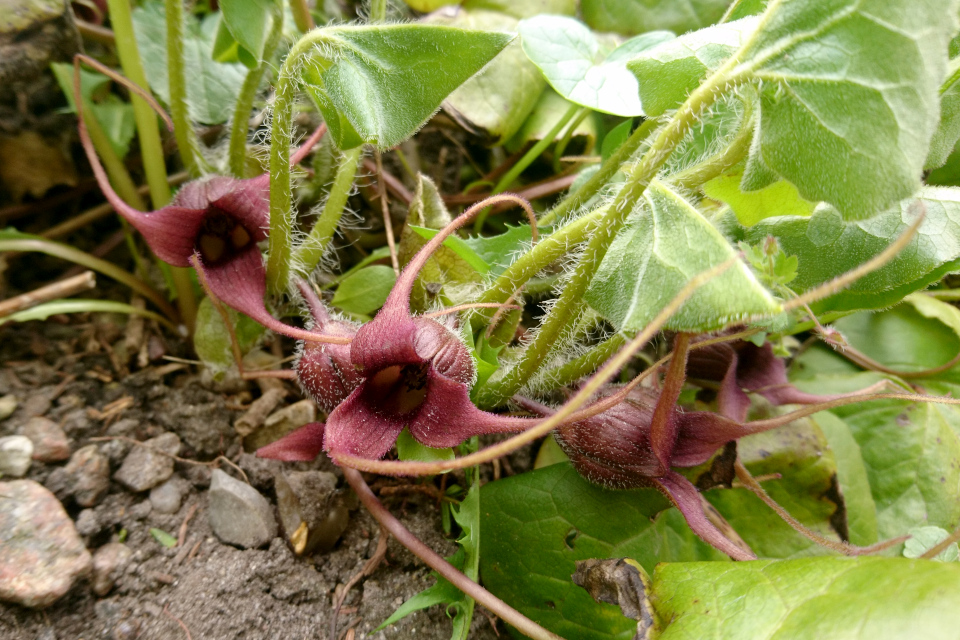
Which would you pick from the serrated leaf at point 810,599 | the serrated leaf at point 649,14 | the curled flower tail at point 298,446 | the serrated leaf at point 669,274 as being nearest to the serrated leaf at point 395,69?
the serrated leaf at point 669,274

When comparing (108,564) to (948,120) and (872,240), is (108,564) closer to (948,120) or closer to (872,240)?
(872,240)

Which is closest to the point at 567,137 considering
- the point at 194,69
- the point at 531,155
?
the point at 531,155

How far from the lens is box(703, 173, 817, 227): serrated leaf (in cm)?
71

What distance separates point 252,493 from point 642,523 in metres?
0.55

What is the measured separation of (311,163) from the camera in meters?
1.15

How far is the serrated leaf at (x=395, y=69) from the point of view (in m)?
0.63

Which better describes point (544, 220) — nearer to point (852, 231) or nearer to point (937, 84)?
point (852, 231)

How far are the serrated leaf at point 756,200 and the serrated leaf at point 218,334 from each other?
675 mm

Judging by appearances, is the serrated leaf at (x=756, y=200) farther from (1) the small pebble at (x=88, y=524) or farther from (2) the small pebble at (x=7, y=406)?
(2) the small pebble at (x=7, y=406)

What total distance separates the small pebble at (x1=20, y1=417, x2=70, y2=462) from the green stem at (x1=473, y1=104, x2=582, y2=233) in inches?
29.1

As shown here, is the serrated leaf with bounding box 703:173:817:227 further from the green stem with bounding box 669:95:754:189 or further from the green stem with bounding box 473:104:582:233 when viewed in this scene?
the green stem with bounding box 473:104:582:233

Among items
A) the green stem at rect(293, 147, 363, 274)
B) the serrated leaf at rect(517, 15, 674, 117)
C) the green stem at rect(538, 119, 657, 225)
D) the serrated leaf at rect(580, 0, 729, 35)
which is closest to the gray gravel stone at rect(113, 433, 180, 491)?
the green stem at rect(293, 147, 363, 274)

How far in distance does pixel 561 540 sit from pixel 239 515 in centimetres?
45

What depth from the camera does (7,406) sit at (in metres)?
0.91
